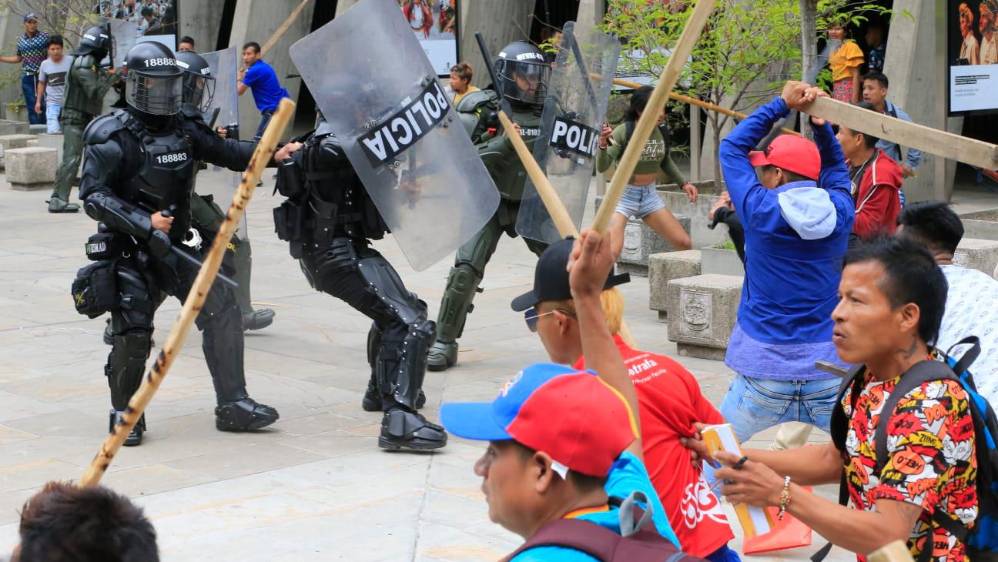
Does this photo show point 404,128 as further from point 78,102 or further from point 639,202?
point 78,102

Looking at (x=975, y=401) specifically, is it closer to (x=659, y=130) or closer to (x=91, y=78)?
(x=659, y=130)

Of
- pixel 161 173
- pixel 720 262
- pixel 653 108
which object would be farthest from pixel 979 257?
pixel 653 108

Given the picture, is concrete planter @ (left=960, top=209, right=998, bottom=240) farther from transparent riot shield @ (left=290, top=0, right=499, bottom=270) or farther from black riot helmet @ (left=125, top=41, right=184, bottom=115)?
black riot helmet @ (left=125, top=41, right=184, bottom=115)

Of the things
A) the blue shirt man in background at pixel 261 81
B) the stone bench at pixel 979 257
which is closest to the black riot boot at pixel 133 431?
the stone bench at pixel 979 257

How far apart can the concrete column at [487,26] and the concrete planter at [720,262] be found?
947 cm

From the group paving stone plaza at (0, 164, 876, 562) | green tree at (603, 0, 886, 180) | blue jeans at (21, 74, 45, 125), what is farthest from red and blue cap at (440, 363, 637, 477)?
blue jeans at (21, 74, 45, 125)

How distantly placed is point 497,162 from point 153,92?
7.50 ft

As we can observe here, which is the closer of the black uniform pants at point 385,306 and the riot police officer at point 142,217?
the riot police officer at point 142,217

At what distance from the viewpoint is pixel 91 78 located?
15.3m

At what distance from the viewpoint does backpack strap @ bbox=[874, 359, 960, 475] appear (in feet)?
9.37

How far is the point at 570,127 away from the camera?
788 centimetres

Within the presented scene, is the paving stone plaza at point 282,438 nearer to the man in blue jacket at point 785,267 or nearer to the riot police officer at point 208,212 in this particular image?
the riot police officer at point 208,212

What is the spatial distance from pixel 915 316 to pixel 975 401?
8.5 inches

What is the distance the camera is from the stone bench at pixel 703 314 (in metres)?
8.28
